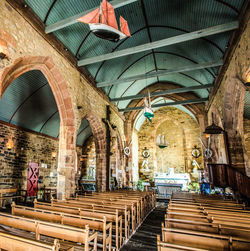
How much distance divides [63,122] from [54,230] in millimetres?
4585

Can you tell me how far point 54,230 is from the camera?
2406mm

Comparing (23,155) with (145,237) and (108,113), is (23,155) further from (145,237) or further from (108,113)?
(145,237)

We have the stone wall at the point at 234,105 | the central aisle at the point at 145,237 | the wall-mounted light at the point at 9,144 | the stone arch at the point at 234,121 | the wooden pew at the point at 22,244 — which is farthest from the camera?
the wall-mounted light at the point at 9,144

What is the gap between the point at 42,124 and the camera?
9.56m

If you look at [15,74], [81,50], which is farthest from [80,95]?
[15,74]

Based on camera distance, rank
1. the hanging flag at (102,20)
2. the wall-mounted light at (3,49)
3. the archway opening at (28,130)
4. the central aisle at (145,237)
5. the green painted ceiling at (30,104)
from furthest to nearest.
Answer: the archway opening at (28,130) < the green painted ceiling at (30,104) < the wall-mounted light at (3,49) < the central aisle at (145,237) < the hanging flag at (102,20)

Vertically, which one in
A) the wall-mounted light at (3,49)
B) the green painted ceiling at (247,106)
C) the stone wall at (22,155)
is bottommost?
the stone wall at (22,155)

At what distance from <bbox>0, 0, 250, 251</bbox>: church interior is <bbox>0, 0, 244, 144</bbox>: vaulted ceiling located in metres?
0.04

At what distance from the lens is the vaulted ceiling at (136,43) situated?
5.21m

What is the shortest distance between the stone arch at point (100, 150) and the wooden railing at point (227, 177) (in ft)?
16.9

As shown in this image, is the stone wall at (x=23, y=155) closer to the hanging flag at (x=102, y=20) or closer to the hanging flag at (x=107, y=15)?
the hanging flag at (x=102, y=20)

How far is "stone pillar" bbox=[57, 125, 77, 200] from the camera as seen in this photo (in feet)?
19.1

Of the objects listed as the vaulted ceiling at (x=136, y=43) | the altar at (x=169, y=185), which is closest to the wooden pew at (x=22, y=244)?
the vaulted ceiling at (x=136, y=43)

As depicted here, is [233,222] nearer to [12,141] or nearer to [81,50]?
[81,50]
